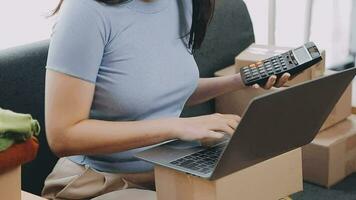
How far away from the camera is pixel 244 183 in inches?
38.5

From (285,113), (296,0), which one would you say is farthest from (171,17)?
(296,0)

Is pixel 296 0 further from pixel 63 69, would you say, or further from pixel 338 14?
pixel 63 69

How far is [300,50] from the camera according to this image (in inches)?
50.0

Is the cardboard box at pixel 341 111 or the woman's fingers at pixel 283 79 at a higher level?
the woman's fingers at pixel 283 79

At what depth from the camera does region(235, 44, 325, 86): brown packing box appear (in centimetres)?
188

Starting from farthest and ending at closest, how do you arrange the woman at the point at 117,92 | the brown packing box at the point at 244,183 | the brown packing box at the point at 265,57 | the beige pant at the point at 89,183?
the brown packing box at the point at 265,57, the beige pant at the point at 89,183, the woman at the point at 117,92, the brown packing box at the point at 244,183

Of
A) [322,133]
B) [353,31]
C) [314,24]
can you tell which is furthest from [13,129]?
[353,31]

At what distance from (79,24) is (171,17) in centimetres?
29

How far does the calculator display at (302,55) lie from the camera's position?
124 cm

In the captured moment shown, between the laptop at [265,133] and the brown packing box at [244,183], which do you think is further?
the brown packing box at [244,183]

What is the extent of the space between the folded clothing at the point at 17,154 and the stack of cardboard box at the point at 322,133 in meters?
1.15

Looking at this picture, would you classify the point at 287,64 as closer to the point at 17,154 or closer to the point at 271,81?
the point at 271,81

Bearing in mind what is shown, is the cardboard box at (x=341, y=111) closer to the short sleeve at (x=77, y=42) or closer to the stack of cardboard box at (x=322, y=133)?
the stack of cardboard box at (x=322, y=133)

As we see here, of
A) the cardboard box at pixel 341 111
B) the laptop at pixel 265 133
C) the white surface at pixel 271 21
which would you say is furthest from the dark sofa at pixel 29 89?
the white surface at pixel 271 21
